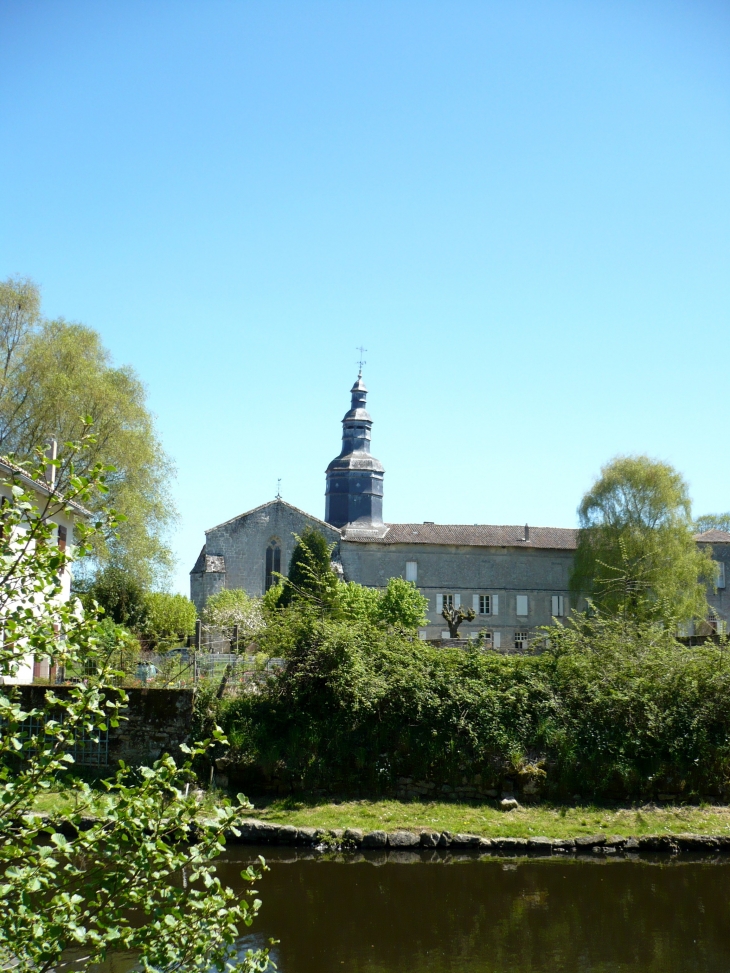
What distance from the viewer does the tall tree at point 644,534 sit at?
40.2 metres

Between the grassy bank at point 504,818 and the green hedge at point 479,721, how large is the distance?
2.41 feet

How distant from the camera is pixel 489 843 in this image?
14.8 m

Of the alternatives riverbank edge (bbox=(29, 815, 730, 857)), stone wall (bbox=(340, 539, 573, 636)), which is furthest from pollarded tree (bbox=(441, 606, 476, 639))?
riverbank edge (bbox=(29, 815, 730, 857))

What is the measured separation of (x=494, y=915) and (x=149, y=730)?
906 cm

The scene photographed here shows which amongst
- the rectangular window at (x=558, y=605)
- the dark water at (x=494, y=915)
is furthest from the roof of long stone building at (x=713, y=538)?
the dark water at (x=494, y=915)

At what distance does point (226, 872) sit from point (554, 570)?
1556 inches

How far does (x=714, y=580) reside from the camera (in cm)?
4478

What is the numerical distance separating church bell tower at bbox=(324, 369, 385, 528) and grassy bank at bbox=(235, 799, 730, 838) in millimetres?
36482

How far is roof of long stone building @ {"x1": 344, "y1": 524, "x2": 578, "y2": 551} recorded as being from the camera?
49.5 meters

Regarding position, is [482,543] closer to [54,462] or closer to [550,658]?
[550,658]

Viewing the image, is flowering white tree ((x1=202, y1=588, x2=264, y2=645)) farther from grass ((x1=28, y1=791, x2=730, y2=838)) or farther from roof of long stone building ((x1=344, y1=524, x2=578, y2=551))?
grass ((x1=28, y1=791, x2=730, y2=838))

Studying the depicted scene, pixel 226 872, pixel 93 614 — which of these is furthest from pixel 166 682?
pixel 93 614

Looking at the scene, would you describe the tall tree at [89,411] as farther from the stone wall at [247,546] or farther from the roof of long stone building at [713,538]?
the roof of long stone building at [713,538]

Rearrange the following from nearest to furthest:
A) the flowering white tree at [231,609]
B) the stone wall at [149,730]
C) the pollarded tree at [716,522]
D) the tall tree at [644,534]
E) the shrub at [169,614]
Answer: the stone wall at [149,730] → the shrub at [169,614] → the flowering white tree at [231,609] → the tall tree at [644,534] → the pollarded tree at [716,522]
